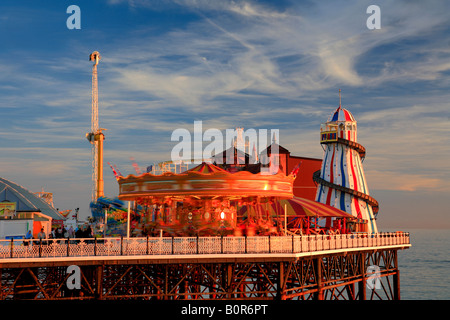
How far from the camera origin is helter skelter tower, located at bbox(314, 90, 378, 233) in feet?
195

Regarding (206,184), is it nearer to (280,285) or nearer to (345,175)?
(280,285)

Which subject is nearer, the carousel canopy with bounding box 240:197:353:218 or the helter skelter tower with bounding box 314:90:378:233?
the carousel canopy with bounding box 240:197:353:218

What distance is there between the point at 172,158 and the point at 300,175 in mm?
40014

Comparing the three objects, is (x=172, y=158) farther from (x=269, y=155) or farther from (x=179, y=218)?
(x=269, y=155)

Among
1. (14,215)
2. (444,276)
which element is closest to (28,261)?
(14,215)

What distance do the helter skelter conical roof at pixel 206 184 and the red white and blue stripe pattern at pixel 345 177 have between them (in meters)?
28.8

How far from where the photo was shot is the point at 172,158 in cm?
3778

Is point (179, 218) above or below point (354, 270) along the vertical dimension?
above

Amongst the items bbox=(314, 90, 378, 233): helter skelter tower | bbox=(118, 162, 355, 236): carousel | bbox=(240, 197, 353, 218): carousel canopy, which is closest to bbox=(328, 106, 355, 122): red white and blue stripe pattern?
bbox=(314, 90, 378, 233): helter skelter tower

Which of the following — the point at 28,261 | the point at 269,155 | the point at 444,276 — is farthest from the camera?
the point at 444,276

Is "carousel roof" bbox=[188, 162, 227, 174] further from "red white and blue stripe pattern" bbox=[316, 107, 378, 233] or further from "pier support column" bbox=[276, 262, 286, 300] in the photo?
"red white and blue stripe pattern" bbox=[316, 107, 378, 233]

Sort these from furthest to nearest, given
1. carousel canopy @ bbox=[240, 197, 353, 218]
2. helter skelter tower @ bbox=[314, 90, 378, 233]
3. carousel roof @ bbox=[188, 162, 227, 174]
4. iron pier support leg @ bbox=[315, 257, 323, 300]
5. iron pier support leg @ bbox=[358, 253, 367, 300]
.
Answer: helter skelter tower @ bbox=[314, 90, 378, 233] → carousel canopy @ bbox=[240, 197, 353, 218] → iron pier support leg @ bbox=[358, 253, 367, 300] → carousel roof @ bbox=[188, 162, 227, 174] → iron pier support leg @ bbox=[315, 257, 323, 300]

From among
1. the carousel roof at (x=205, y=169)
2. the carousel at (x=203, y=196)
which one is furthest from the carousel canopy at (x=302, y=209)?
the carousel roof at (x=205, y=169)

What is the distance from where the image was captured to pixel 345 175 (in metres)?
60.2
